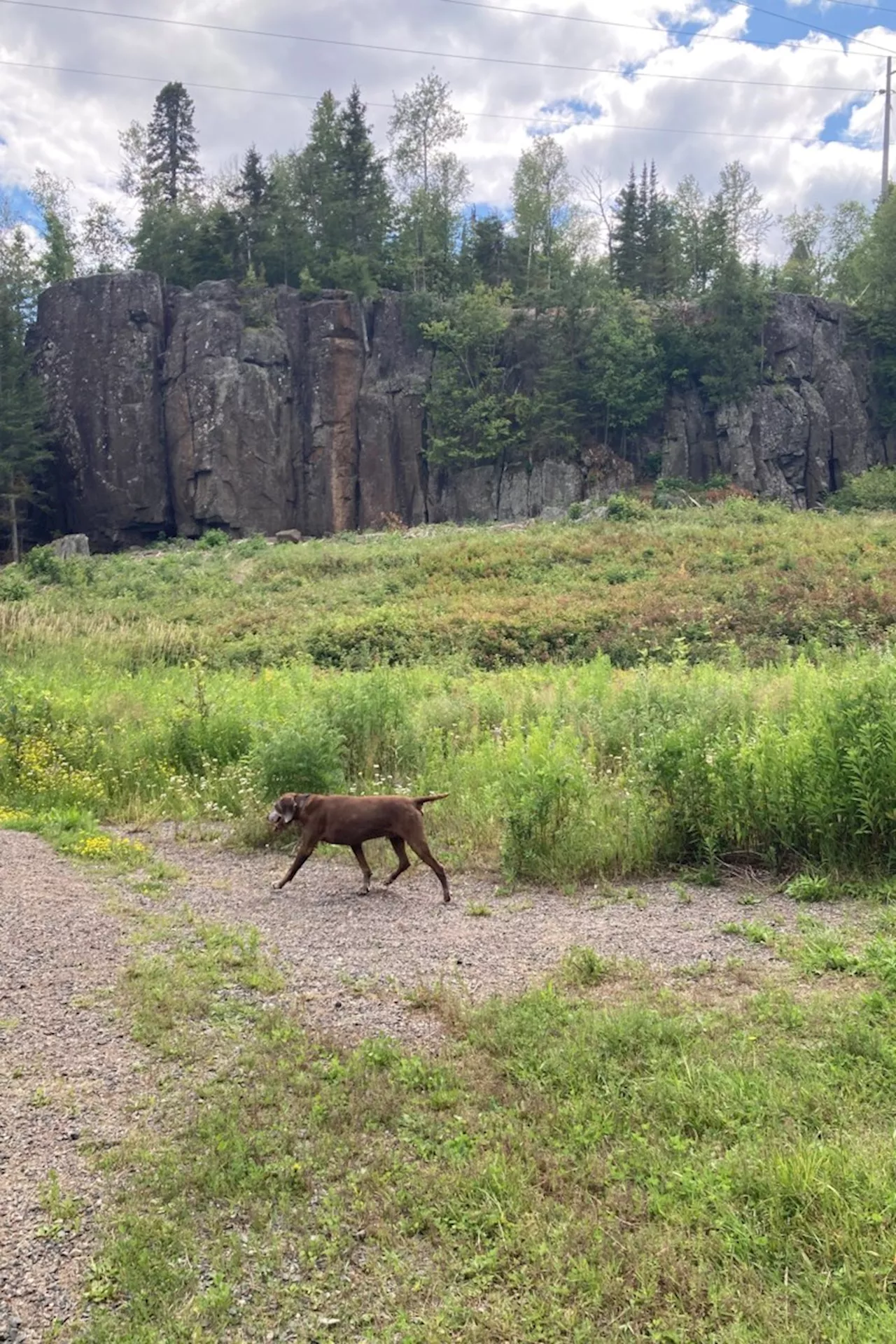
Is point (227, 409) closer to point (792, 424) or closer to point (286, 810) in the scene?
point (792, 424)

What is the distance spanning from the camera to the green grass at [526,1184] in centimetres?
292

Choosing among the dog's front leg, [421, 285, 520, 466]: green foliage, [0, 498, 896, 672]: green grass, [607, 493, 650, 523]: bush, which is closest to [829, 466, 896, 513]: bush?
[0, 498, 896, 672]: green grass

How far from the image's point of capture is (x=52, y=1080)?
14.6ft

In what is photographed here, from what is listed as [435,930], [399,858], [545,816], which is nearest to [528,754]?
[545,816]

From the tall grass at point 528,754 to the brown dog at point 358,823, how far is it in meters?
0.89

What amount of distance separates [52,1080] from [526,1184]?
2.34m

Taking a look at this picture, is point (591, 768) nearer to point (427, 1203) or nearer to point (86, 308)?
point (427, 1203)

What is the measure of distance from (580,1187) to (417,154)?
63.9 metres

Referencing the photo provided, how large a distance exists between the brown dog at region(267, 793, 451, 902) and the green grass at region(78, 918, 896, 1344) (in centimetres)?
264

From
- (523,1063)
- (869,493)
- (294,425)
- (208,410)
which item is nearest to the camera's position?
(523,1063)

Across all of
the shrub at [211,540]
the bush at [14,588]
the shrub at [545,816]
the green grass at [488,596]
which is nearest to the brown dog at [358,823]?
the shrub at [545,816]

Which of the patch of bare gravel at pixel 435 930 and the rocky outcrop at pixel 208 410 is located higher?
the rocky outcrop at pixel 208 410

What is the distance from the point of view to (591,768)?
9141mm

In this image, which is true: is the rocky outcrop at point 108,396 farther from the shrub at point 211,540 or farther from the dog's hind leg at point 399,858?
the dog's hind leg at point 399,858
